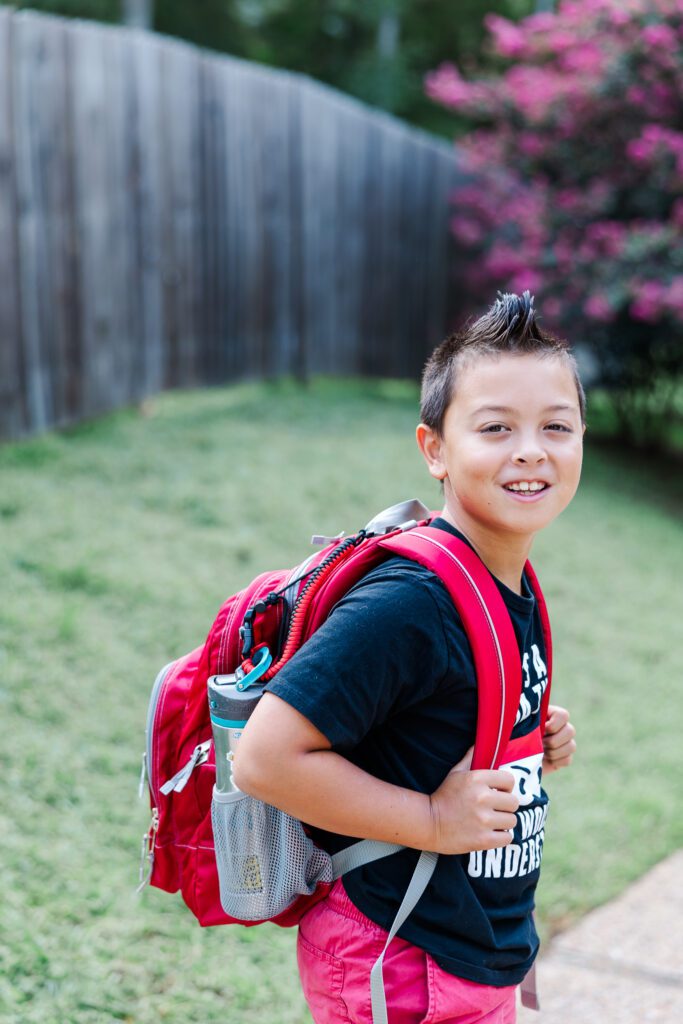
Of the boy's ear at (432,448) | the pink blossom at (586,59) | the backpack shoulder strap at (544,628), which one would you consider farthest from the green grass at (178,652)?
the pink blossom at (586,59)

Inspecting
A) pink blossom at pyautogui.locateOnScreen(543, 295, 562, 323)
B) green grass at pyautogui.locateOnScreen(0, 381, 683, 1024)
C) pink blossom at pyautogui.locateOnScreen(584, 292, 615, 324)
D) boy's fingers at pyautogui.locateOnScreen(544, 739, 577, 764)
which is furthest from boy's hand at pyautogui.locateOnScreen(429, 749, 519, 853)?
pink blossom at pyautogui.locateOnScreen(543, 295, 562, 323)

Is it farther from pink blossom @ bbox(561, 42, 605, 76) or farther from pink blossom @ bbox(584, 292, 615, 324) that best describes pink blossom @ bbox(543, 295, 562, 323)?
pink blossom @ bbox(561, 42, 605, 76)

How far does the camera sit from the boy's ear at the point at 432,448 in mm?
1647

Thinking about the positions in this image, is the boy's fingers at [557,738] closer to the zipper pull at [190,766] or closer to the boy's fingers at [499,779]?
the boy's fingers at [499,779]

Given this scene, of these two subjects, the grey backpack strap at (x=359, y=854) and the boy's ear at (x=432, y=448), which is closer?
the grey backpack strap at (x=359, y=854)

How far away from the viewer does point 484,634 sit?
4.73ft

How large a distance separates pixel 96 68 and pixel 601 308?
378cm

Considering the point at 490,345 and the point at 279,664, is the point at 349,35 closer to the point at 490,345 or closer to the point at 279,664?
the point at 490,345

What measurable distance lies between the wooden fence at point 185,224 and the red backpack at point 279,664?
396 centimetres

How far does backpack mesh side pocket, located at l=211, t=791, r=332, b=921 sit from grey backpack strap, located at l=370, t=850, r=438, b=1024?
14 centimetres

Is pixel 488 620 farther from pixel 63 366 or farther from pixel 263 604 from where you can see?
pixel 63 366

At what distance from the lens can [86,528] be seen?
458cm

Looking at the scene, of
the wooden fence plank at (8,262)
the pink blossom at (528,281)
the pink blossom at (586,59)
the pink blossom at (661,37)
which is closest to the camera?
the wooden fence plank at (8,262)

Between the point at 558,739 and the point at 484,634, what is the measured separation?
470 millimetres
